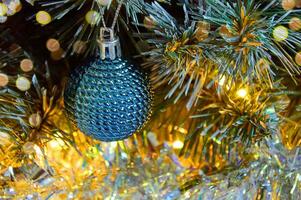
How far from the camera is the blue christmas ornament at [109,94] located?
18.3 inches

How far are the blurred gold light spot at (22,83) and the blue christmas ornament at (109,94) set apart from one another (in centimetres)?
5

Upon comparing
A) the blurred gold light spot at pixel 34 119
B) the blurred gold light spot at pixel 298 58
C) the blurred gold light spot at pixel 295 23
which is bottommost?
the blurred gold light spot at pixel 34 119

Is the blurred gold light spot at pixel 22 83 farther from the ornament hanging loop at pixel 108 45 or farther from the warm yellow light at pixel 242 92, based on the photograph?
the warm yellow light at pixel 242 92

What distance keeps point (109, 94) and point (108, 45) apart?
0.17 ft

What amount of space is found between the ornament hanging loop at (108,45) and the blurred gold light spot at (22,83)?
0.09 m

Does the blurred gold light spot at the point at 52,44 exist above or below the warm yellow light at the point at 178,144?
above

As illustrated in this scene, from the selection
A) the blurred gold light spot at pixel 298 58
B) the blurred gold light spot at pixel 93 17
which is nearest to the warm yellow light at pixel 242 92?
the blurred gold light spot at pixel 298 58

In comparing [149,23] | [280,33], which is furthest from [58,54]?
[280,33]

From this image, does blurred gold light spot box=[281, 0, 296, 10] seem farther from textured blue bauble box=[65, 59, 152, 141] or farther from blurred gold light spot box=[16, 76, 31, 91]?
blurred gold light spot box=[16, 76, 31, 91]

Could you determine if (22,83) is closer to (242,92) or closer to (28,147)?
(28,147)

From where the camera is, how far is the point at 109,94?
466 mm

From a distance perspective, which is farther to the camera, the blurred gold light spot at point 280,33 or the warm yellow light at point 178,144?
the warm yellow light at point 178,144

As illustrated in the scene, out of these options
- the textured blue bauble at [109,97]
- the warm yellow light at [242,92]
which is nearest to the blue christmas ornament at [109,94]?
the textured blue bauble at [109,97]

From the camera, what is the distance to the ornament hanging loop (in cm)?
46
